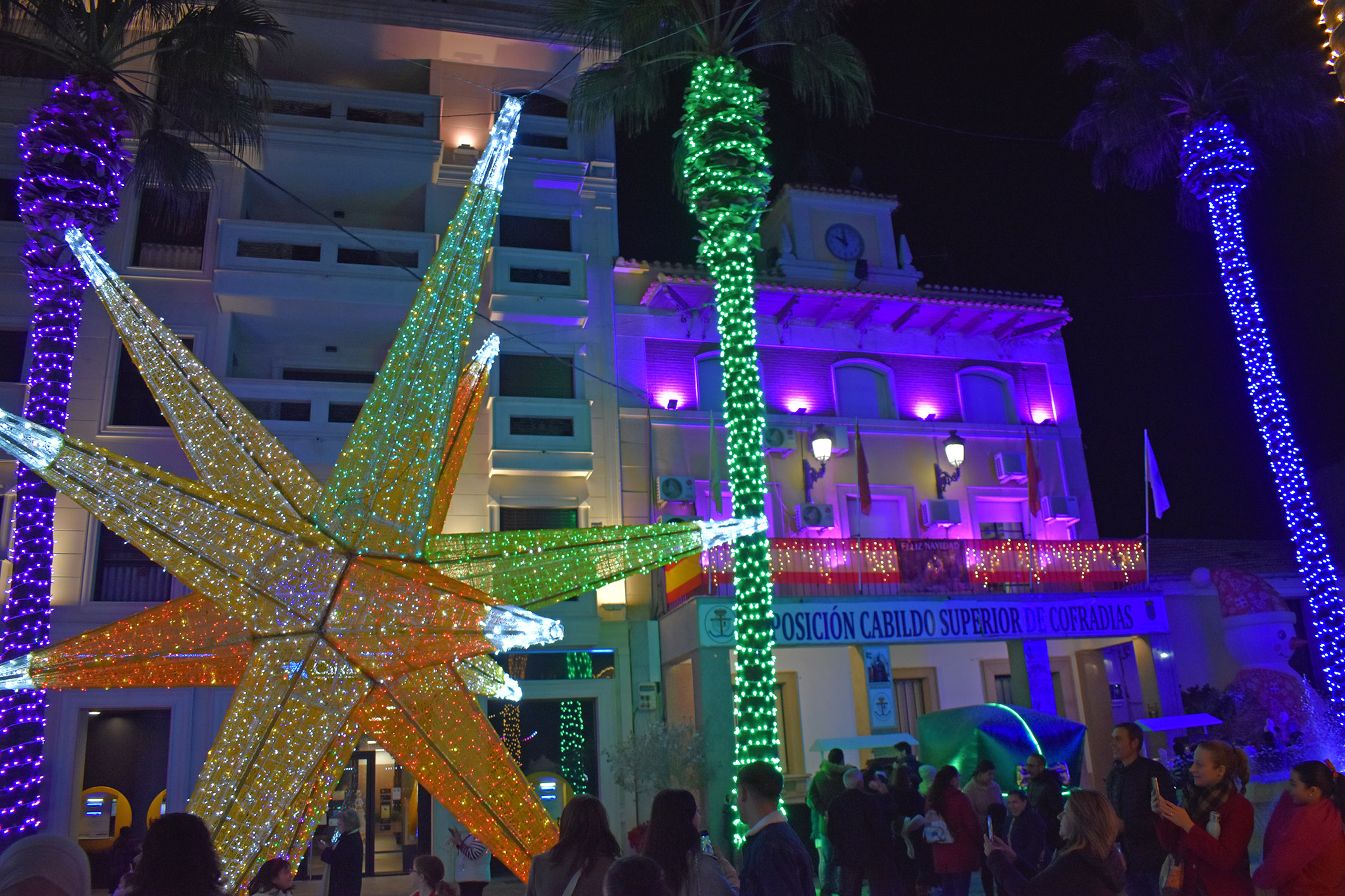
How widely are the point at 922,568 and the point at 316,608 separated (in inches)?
598

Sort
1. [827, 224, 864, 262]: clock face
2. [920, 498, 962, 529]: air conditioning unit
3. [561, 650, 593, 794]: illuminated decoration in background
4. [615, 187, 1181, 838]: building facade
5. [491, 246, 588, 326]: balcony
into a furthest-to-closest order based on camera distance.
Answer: [827, 224, 864, 262]: clock face < [920, 498, 962, 529]: air conditioning unit < [491, 246, 588, 326]: balcony < [615, 187, 1181, 838]: building facade < [561, 650, 593, 794]: illuminated decoration in background

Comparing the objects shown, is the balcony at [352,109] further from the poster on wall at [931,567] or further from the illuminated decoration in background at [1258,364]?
the illuminated decoration in background at [1258,364]

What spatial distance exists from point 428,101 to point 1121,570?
1786 cm

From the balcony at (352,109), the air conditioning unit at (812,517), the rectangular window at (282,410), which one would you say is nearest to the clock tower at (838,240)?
the air conditioning unit at (812,517)

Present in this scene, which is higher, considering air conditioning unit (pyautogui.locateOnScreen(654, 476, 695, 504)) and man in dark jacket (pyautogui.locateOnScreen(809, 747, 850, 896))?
air conditioning unit (pyautogui.locateOnScreen(654, 476, 695, 504))

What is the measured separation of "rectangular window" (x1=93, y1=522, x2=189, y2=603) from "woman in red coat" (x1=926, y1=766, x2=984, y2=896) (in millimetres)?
13827

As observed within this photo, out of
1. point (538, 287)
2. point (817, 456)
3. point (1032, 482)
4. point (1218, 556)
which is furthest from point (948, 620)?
point (538, 287)

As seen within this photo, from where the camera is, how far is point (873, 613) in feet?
58.9

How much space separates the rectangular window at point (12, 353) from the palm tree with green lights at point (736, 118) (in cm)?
1157

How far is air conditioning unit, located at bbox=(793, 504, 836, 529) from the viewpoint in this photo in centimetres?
2009

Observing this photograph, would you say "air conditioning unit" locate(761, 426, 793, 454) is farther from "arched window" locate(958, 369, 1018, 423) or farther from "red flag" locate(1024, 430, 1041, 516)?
"red flag" locate(1024, 430, 1041, 516)

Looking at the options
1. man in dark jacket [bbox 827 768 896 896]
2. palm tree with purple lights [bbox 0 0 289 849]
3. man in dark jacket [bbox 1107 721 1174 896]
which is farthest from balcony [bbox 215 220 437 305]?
man in dark jacket [bbox 1107 721 1174 896]

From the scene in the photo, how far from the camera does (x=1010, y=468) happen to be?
72.0ft

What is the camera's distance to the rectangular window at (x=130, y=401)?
17.9 metres
